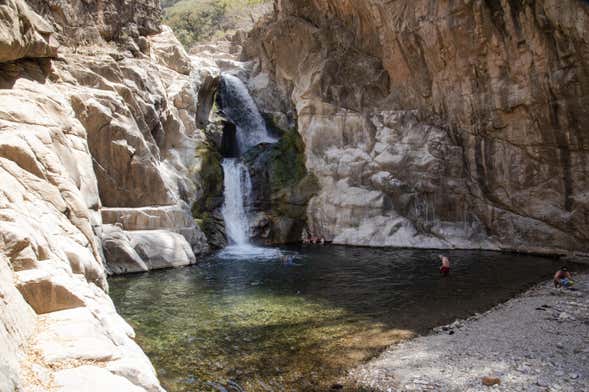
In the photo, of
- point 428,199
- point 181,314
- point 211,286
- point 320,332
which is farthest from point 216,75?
point 320,332

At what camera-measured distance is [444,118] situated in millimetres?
35750

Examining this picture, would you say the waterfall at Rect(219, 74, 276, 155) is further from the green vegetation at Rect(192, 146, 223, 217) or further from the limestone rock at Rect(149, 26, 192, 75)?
the green vegetation at Rect(192, 146, 223, 217)

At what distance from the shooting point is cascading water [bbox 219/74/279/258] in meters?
36.1

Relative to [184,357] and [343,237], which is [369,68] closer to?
[343,237]

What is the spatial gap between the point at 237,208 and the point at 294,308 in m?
21.4

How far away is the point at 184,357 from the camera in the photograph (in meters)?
13.3

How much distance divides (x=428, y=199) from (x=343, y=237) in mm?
7361

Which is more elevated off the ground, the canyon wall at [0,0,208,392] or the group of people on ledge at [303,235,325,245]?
the canyon wall at [0,0,208,392]

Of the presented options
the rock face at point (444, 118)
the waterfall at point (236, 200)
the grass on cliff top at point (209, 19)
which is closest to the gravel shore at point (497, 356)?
the rock face at point (444, 118)

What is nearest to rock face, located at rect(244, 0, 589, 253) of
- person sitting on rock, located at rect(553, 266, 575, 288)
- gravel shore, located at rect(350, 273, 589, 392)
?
person sitting on rock, located at rect(553, 266, 575, 288)

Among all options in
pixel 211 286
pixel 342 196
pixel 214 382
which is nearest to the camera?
pixel 214 382

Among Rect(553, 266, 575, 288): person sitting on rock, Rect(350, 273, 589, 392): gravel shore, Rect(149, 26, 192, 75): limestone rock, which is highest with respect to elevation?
Rect(149, 26, 192, 75): limestone rock

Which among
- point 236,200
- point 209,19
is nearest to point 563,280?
point 236,200

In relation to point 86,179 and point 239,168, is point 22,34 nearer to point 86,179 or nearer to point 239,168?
point 86,179
